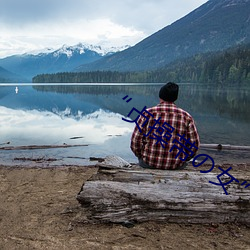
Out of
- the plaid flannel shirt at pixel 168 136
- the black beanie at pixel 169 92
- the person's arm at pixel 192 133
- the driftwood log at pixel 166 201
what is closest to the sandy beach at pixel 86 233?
the driftwood log at pixel 166 201

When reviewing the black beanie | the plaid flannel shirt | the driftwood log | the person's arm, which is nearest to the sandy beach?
the driftwood log

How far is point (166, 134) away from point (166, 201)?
3.96 feet

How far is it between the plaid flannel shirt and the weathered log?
0.47m

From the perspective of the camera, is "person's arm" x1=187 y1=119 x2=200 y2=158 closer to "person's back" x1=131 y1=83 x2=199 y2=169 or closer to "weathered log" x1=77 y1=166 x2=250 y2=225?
"person's back" x1=131 y1=83 x2=199 y2=169

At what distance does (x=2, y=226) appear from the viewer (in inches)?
227

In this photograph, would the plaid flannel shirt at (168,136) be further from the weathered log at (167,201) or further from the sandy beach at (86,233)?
the sandy beach at (86,233)

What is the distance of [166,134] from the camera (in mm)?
5723

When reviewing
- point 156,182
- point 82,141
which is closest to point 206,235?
point 156,182

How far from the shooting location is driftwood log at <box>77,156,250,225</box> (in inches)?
216

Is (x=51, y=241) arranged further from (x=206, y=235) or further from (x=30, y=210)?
(x=206, y=235)

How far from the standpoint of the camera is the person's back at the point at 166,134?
569 cm

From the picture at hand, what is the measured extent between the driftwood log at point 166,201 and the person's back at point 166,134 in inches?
19.2

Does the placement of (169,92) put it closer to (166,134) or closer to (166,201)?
(166,134)

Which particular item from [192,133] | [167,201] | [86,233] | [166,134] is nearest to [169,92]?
[166,134]
